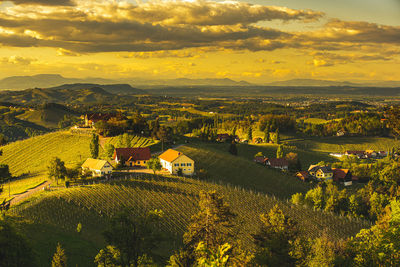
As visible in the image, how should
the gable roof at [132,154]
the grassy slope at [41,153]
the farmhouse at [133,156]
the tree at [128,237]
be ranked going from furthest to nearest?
the grassy slope at [41,153], the gable roof at [132,154], the farmhouse at [133,156], the tree at [128,237]

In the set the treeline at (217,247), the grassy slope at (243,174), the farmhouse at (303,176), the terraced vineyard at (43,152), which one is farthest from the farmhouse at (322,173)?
the treeline at (217,247)

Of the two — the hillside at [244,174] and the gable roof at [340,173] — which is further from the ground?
the hillside at [244,174]

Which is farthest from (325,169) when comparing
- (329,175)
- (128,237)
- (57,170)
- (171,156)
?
(128,237)

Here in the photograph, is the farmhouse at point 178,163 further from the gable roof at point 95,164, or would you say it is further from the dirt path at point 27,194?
the dirt path at point 27,194

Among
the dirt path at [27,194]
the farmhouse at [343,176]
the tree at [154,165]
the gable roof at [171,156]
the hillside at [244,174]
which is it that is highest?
the gable roof at [171,156]

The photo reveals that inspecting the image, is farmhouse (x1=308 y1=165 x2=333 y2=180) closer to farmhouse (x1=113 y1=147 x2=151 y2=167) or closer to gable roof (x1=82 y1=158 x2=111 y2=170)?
farmhouse (x1=113 y1=147 x2=151 y2=167)

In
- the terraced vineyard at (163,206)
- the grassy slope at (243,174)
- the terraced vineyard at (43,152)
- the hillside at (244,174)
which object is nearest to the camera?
the terraced vineyard at (163,206)

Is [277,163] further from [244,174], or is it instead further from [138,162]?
[138,162]

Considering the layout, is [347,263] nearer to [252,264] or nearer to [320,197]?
[252,264]

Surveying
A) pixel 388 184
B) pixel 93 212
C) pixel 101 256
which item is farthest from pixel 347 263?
pixel 388 184
